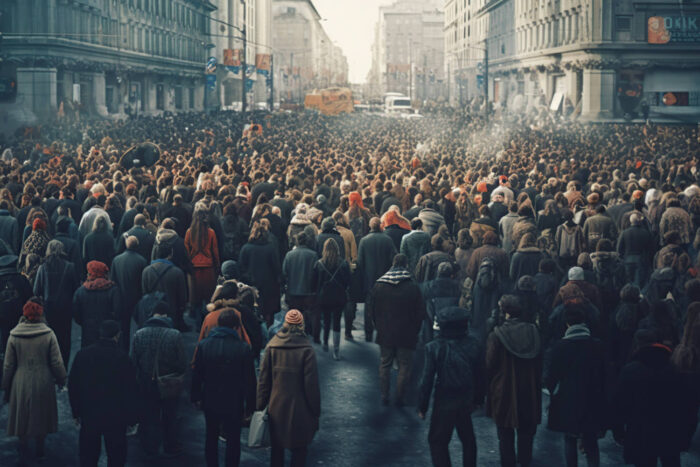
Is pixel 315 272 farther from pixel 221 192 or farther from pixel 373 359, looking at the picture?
pixel 221 192

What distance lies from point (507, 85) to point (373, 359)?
278ft

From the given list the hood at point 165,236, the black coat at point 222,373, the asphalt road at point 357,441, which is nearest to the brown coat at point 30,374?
the asphalt road at point 357,441

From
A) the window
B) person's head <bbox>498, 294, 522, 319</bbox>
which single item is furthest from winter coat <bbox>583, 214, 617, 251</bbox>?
the window

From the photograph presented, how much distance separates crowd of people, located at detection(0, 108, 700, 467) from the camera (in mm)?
7609

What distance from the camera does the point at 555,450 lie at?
9109mm

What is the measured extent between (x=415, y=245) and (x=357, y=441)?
436cm

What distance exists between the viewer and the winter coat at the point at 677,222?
595 inches

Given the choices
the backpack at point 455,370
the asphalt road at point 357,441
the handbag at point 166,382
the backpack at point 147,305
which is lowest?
the asphalt road at point 357,441

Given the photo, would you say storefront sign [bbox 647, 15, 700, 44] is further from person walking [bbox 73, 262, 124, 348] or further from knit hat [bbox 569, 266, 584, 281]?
person walking [bbox 73, 262, 124, 348]

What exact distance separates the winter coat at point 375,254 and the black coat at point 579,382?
525 centimetres

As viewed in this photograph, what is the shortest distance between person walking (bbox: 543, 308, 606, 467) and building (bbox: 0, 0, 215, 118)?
45.4 metres

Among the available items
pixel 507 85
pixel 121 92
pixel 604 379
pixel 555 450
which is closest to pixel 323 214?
pixel 555 450

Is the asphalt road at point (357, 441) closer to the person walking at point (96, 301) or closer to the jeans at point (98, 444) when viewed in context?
the jeans at point (98, 444)

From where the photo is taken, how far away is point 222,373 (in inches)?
301
